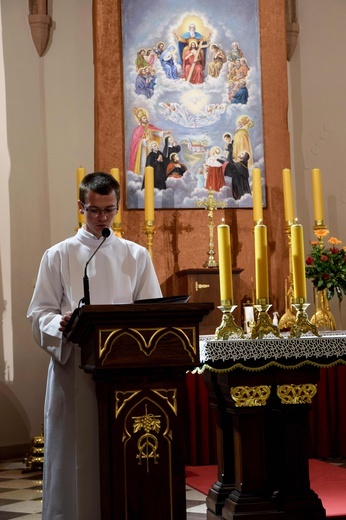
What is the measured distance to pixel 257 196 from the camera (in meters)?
7.37

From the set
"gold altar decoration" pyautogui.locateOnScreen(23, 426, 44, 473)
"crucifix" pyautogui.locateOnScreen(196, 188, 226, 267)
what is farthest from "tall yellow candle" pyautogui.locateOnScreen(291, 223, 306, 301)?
"gold altar decoration" pyautogui.locateOnScreen(23, 426, 44, 473)

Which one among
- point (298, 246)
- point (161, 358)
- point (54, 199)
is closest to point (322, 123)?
point (54, 199)

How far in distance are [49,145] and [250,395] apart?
4841mm

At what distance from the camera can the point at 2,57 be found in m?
8.45

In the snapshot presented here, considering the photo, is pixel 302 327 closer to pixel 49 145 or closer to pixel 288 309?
pixel 288 309

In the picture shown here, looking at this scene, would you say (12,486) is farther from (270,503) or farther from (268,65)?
(268,65)

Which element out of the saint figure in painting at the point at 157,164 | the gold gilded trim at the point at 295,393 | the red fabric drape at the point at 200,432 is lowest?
the red fabric drape at the point at 200,432

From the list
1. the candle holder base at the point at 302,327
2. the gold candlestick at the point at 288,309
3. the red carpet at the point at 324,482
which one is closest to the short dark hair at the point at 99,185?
the candle holder base at the point at 302,327

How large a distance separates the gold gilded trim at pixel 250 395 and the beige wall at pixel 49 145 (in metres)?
4.25

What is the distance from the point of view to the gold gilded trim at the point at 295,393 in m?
4.35

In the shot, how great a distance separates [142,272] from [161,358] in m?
0.93

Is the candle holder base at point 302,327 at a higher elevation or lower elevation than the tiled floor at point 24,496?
higher

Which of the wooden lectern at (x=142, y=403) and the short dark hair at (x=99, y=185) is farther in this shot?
the short dark hair at (x=99, y=185)

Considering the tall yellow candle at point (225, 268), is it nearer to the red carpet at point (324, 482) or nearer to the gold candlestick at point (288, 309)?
the red carpet at point (324, 482)
